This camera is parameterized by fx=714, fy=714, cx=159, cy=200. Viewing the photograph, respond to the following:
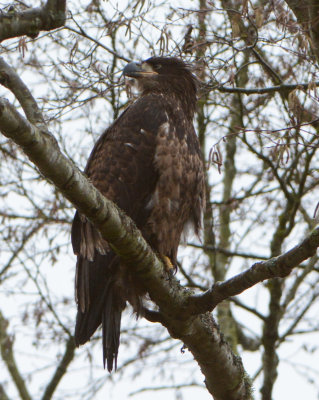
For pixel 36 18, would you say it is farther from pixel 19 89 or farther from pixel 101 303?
pixel 101 303

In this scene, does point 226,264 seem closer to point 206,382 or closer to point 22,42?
point 206,382

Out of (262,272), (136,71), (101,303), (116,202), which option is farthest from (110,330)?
(136,71)

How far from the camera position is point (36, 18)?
328cm

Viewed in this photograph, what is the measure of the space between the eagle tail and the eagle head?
1521mm

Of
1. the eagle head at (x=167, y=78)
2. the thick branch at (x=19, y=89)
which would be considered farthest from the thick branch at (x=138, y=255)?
the eagle head at (x=167, y=78)

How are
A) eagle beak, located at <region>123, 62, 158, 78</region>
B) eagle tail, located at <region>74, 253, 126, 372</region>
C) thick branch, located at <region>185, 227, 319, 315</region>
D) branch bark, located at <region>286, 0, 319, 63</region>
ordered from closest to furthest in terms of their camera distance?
thick branch, located at <region>185, 227, 319, 315</region> < branch bark, located at <region>286, 0, 319, 63</region> < eagle tail, located at <region>74, 253, 126, 372</region> < eagle beak, located at <region>123, 62, 158, 78</region>

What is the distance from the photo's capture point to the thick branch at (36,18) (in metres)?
3.23

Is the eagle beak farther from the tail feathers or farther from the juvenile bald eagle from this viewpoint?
the tail feathers

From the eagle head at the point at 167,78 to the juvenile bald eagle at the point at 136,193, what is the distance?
366 mm

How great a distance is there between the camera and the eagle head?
→ 222 inches

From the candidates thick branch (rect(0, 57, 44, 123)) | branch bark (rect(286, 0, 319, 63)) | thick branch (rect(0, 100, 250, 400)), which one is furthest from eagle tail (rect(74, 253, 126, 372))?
branch bark (rect(286, 0, 319, 63))

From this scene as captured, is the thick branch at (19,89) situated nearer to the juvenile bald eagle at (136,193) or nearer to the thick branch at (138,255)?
the thick branch at (138,255)

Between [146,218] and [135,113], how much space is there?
0.80 metres

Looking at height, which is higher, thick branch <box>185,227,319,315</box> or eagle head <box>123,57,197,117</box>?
eagle head <box>123,57,197,117</box>
